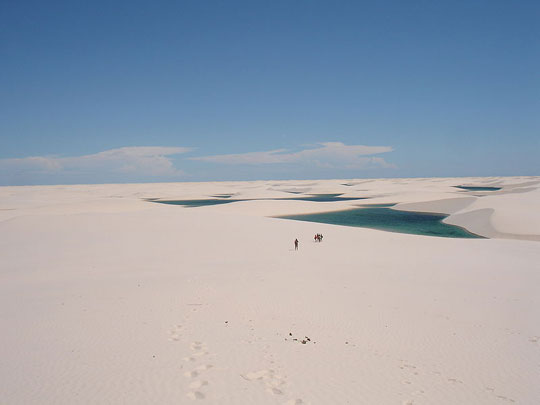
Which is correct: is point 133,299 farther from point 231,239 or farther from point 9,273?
point 231,239

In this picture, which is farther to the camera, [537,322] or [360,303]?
[360,303]

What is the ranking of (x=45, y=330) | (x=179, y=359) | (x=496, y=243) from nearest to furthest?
1. (x=179, y=359)
2. (x=45, y=330)
3. (x=496, y=243)

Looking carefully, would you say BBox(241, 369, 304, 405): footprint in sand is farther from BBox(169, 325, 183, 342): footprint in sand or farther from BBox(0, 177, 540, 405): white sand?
BBox(169, 325, 183, 342): footprint in sand

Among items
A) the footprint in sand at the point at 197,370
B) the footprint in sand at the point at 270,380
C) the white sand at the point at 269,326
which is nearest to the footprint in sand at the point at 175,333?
the white sand at the point at 269,326

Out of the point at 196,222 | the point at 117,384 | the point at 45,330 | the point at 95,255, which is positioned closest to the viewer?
the point at 117,384

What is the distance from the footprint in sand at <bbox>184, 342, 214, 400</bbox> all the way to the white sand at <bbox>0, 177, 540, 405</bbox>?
0.03m

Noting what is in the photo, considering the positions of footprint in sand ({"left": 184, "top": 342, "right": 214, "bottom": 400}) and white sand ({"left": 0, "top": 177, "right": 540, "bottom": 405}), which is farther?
white sand ({"left": 0, "top": 177, "right": 540, "bottom": 405})

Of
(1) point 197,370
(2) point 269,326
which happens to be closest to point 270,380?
(1) point 197,370

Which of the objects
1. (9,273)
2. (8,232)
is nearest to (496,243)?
(9,273)

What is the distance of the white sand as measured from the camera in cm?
597

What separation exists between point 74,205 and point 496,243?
57.7 m

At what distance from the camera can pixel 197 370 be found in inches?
252

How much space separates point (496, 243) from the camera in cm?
2262

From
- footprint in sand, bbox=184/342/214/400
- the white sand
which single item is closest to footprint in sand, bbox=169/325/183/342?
the white sand
